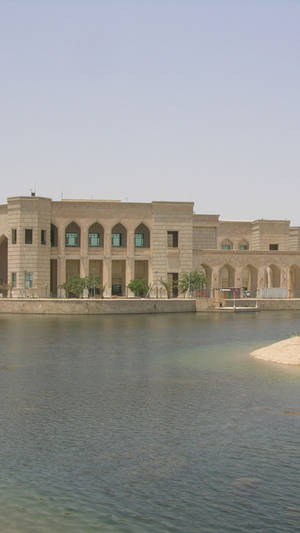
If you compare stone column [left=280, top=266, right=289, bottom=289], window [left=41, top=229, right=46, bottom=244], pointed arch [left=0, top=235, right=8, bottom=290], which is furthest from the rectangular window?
stone column [left=280, top=266, right=289, bottom=289]

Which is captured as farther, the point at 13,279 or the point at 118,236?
the point at 118,236

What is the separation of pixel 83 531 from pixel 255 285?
67041 millimetres

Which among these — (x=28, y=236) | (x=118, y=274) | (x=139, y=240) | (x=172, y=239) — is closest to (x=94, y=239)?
(x=139, y=240)

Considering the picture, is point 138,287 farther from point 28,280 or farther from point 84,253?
point 28,280

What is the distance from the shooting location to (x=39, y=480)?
12.4 m

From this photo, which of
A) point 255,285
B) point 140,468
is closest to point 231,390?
point 140,468

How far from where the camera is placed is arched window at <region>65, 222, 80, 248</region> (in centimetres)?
7294

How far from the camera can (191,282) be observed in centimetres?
6931

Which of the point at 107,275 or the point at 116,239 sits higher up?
the point at 116,239

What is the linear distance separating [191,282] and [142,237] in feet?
28.4

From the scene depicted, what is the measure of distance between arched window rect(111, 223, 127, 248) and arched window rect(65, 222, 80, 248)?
3946 millimetres

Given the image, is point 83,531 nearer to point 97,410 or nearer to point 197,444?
point 197,444

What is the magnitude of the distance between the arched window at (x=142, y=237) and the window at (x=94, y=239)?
13.9 feet

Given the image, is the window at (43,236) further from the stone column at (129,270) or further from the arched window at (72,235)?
the stone column at (129,270)
